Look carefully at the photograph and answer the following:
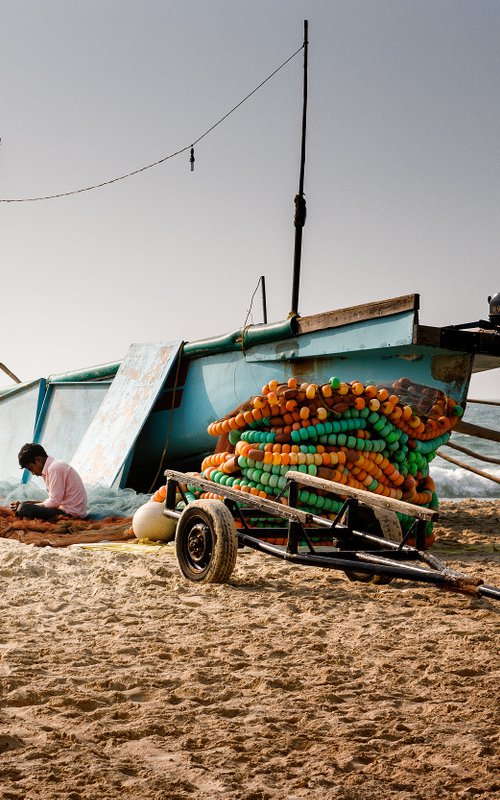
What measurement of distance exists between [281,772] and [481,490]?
17.0 meters

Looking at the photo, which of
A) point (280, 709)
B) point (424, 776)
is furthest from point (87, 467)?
point (424, 776)

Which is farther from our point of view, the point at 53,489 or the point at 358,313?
the point at 53,489

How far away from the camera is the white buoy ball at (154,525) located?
6082 mm

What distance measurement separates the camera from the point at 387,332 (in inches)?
275

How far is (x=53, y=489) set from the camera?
7.46 meters

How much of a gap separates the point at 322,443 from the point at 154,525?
1.52 meters

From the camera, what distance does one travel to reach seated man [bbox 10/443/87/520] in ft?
24.2

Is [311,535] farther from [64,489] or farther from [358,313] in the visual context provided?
[64,489]

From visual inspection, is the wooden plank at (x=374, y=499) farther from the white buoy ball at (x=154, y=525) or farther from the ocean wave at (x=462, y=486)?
the ocean wave at (x=462, y=486)

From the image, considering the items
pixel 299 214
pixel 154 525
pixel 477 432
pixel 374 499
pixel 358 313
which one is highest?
pixel 299 214

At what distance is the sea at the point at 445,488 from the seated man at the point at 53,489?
0.31m

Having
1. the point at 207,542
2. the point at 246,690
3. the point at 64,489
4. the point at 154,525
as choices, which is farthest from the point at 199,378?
the point at 246,690

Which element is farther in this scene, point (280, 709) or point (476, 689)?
point (476, 689)

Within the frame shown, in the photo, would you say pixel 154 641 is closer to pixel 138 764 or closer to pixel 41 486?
pixel 138 764
